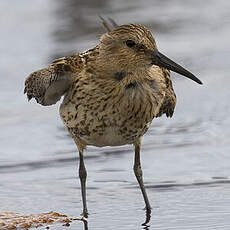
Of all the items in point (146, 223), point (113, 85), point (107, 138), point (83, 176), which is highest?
point (113, 85)

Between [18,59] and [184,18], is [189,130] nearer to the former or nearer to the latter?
[18,59]

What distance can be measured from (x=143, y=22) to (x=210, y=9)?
48.7 inches

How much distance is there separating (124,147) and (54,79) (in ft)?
6.50

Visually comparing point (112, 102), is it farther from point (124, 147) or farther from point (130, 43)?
point (124, 147)

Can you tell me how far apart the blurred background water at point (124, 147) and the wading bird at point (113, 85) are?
37cm

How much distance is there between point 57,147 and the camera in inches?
408

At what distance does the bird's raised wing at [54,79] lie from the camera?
8.58 m

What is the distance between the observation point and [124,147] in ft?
34.0

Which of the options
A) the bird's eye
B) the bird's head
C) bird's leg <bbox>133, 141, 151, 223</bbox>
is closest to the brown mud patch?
bird's leg <bbox>133, 141, 151, 223</bbox>

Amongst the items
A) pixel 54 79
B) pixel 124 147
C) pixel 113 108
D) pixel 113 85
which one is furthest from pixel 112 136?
pixel 124 147

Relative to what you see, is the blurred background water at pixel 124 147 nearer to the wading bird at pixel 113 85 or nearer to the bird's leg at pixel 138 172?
the bird's leg at pixel 138 172

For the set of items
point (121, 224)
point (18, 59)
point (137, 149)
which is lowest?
point (121, 224)

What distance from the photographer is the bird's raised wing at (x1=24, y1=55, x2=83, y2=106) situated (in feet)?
28.1

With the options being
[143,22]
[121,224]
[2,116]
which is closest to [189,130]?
[2,116]
